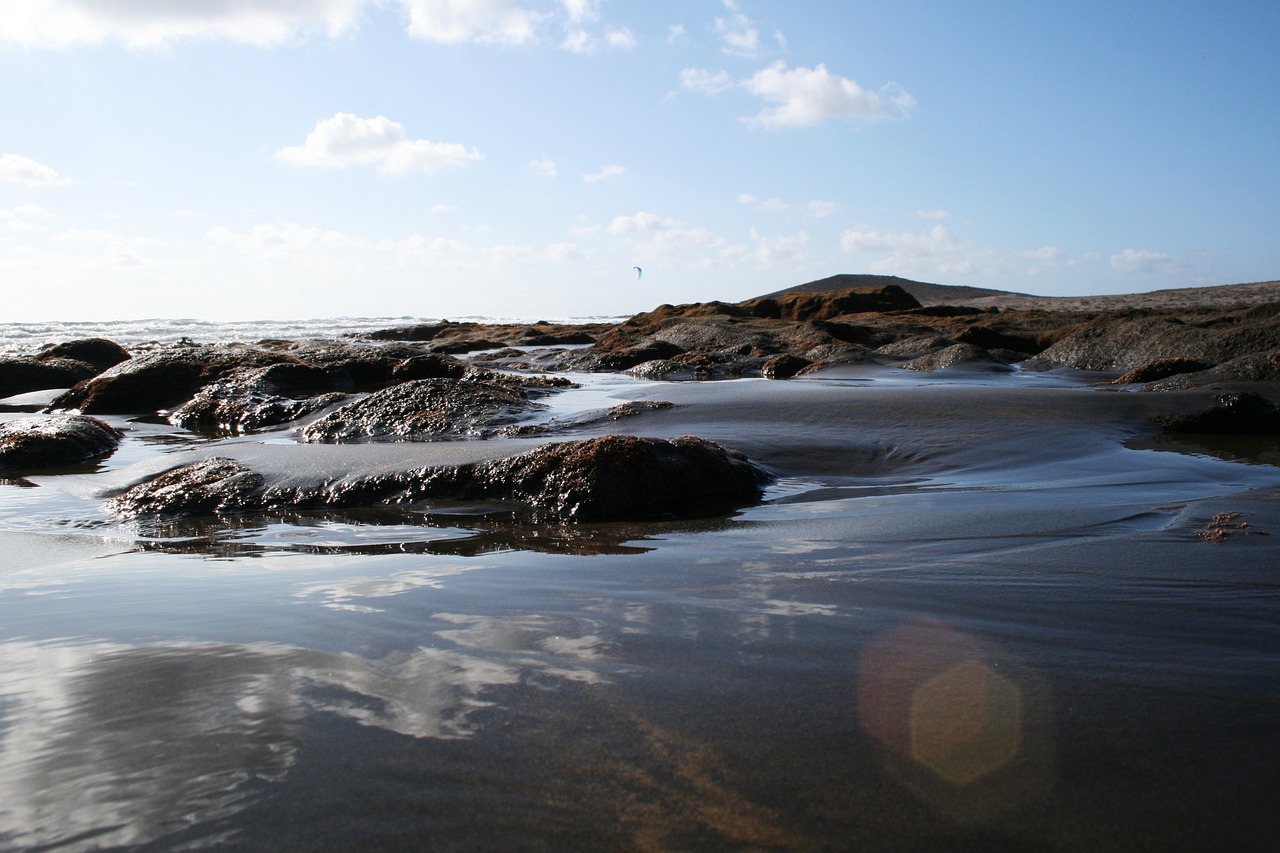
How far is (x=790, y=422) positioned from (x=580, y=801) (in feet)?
18.6

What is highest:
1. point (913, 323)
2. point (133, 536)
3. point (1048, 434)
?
point (913, 323)

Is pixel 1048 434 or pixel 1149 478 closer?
pixel 1149 478

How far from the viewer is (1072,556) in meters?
3.24

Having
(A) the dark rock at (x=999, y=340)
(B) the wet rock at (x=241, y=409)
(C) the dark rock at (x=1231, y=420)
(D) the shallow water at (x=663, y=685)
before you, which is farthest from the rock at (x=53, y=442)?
(A) the dark rock at (x=999, y=340)

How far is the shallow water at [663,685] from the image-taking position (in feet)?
5.14

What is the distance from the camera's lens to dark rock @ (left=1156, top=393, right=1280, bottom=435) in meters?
6.79

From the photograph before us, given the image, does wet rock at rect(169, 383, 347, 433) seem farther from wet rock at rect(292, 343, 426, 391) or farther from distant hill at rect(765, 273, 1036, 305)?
distant hill at rect(765, 273, 1036, 305)

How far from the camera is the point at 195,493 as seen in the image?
5121mm

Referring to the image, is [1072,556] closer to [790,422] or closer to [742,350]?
[790,422]

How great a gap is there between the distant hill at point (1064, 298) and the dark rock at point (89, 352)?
25863mm

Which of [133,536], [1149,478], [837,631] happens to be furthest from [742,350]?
[837,631]

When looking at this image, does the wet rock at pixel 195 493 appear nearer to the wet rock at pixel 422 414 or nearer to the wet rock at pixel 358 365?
the wet rock at pixel 422 414

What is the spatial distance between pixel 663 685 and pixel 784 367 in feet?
39.0

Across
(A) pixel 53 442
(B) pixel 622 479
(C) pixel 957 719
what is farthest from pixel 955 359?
(C) pixel 957 719
